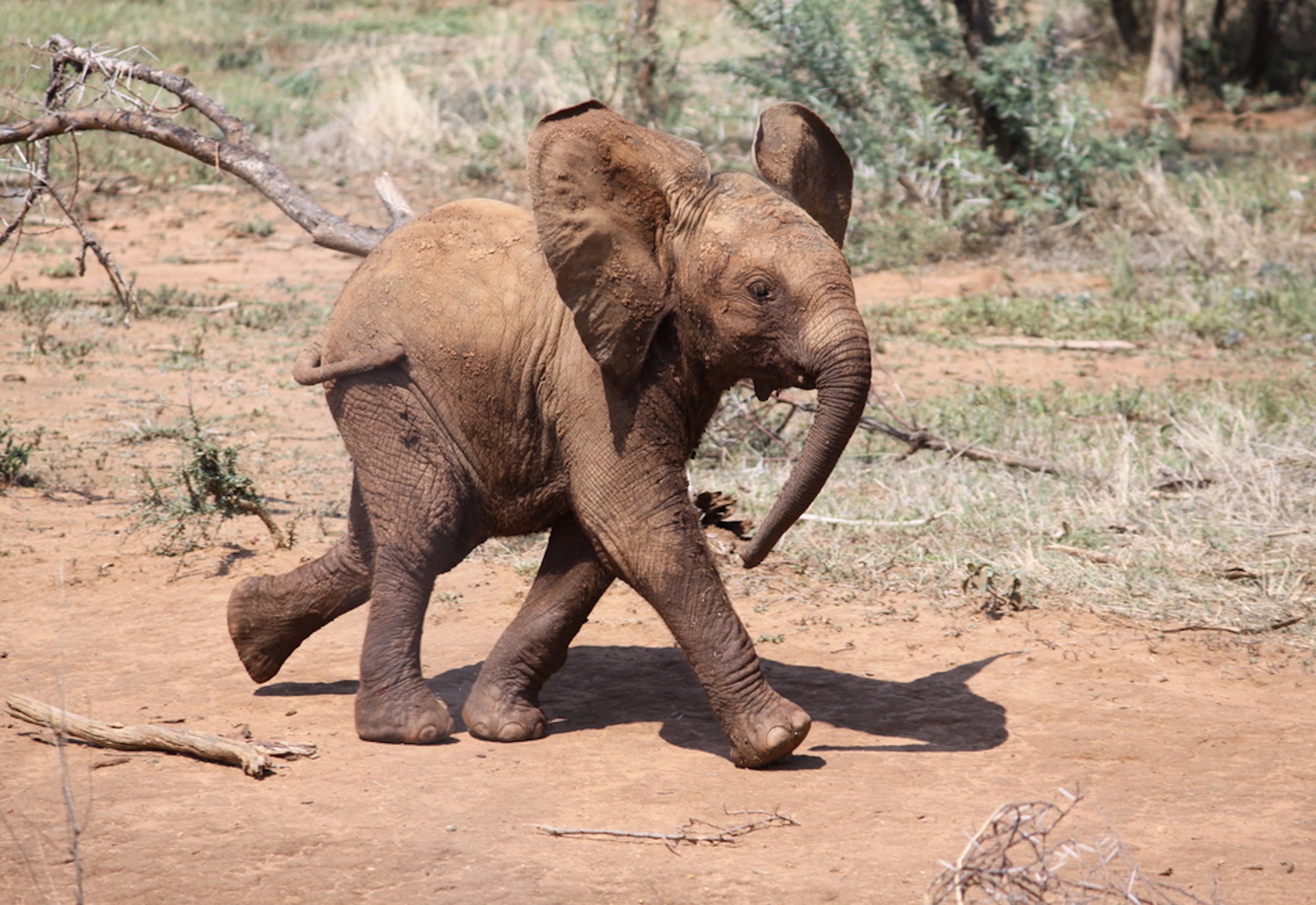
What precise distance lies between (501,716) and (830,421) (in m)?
1.58

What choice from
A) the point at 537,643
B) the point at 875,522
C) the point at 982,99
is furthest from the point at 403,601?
the point at 982,99

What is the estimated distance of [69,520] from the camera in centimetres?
697

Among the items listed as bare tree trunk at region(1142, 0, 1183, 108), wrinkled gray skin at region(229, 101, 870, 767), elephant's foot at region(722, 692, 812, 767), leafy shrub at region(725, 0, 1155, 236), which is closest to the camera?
wrinkled gray skin at region(229, 101, 870, 767)

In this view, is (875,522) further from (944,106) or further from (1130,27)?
(1130,27)

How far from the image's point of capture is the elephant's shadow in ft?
15.6

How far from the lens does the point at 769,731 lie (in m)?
4.32

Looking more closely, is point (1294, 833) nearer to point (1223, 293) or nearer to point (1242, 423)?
point (1242, 423)

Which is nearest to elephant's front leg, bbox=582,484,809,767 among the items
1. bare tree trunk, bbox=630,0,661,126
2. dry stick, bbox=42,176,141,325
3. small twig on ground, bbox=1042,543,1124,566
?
small twig on ground, bbox=1042,543,1124,566

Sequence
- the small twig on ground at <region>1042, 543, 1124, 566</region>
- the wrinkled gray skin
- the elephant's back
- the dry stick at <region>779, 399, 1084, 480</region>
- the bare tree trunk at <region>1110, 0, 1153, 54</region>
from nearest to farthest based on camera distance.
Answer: the wrinkled gray skin → the elephant's back → the small twig on ground at <region>1042, 543, 1124, 566</region> → the dry stick at <region>779, 399, 1084, 480</region> → the bare tree trunk at <region>1110, 0, 1153, 54</region>

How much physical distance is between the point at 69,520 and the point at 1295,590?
570 cm

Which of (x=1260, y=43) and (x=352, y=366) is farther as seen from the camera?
(x=1260, y=43)

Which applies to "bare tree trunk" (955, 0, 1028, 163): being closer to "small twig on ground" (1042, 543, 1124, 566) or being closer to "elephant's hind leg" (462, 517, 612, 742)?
"small twig on ground" (1042, 543, 1124, 566)

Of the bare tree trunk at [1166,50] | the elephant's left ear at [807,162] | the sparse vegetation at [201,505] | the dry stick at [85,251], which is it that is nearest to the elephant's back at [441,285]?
the elephant's left ear at [807,162]

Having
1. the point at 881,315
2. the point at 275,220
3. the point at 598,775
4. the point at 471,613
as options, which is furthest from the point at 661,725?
the point at 275,220
